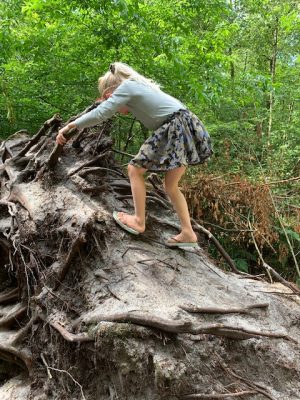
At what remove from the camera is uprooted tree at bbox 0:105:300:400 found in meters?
2.46

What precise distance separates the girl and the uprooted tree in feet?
2.28

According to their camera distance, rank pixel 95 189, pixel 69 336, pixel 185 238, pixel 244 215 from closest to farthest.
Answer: pixel 69 336 → pixel 185 238 → pixel 95 189 → pixel 244 215

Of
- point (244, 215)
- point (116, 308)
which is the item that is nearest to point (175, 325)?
point (116, 308)

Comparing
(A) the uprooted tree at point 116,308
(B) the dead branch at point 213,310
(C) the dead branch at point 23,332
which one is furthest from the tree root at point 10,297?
(B) the dead branch at point 213,310

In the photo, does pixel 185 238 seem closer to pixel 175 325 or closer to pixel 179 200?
pixel 179 200

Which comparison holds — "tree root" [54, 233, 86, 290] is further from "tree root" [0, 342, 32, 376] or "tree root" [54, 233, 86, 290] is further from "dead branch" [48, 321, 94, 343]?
"tree root" [0, 342, 32, 376]

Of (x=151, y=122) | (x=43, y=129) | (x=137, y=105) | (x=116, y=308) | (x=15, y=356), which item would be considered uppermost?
(x=137, y=105)

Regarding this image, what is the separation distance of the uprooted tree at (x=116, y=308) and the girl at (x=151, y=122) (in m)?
0.70

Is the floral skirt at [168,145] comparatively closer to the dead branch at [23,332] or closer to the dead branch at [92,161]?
the dead branch at [92,161]

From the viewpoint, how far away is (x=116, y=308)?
273 centimetres

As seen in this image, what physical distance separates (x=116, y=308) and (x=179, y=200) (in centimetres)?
132

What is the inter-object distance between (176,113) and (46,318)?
2178 millimetres

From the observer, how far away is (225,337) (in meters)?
2.72

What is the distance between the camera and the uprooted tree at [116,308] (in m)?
2.46
